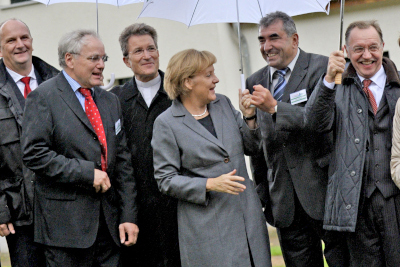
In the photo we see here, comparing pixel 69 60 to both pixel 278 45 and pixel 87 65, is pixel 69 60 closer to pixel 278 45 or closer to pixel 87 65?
pixel 87 65

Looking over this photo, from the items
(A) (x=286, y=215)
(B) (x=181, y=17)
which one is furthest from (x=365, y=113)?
(B) (x=181, y=17)

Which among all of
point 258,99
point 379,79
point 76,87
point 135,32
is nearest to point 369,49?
point 379,79

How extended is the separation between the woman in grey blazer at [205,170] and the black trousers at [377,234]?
2.14 ft

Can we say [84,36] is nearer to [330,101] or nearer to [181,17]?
[181,17]

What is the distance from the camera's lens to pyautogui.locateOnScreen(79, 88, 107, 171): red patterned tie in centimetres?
439

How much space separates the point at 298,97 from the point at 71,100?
5.24 ft

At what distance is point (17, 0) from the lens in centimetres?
1066

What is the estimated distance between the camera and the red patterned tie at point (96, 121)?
173 inches

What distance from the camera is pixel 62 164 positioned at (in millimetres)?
4121

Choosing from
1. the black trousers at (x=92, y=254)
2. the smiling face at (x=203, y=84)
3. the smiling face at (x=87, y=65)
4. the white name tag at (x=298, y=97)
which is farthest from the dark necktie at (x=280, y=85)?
the black trousers at (x=92, y=254)

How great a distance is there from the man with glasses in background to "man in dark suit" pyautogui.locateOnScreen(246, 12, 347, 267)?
0.16 meters

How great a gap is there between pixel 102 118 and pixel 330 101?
159 centimetres

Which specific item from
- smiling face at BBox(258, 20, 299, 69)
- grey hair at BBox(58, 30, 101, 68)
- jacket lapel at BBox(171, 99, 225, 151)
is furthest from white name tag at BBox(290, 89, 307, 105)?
grey hair at BBox(58, 30, 101, 68)

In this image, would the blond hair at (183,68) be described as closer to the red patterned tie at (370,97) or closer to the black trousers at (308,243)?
the red patterned tie at (370,97)
